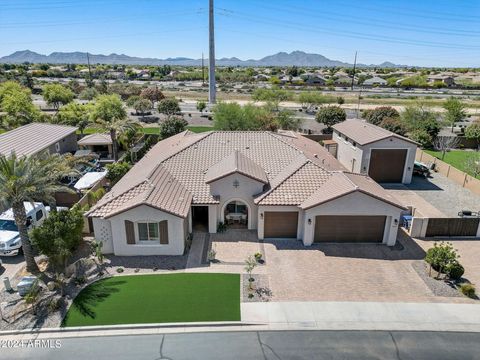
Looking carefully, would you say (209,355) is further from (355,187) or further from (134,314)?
(355,187)

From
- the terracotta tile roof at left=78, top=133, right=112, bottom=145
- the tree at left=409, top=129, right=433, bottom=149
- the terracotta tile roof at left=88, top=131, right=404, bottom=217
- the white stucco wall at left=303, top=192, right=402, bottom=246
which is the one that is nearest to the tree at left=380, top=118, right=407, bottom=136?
the tree at left=409, top=129, right=433, bottom=149

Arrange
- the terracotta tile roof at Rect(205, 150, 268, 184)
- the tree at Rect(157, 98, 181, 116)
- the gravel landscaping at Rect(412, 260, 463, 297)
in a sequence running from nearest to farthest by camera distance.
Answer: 1. the gravel landscaping at Rect(412, 260, 463, 297)
2. the terracotta tile roof at Rect(205, 150, 268, 184)
3. the tree at Rect(157, 98, 181, 116)

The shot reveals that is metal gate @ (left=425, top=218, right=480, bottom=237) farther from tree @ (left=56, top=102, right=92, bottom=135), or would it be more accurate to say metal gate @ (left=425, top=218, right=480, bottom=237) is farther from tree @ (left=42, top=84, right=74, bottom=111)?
tree @ (left=42, top=84, right=74, bottom=111)

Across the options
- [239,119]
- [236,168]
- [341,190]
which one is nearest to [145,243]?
[236,168]

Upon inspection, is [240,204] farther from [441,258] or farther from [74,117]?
[74,117]

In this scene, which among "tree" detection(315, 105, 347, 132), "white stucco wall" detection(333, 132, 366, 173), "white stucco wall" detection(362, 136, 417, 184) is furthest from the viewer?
"tree" detection(315, 105, 347, 132)

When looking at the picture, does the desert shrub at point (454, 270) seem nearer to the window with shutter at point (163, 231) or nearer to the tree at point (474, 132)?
the window with shutter at point (163, 231)

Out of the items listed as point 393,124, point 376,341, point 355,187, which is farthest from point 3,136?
point 393,124
